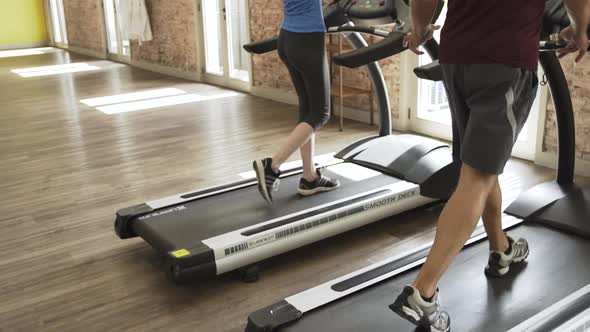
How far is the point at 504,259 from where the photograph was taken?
227 centimetres

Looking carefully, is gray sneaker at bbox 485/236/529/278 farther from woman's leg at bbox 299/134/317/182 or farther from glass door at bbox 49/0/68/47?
glass door at bbox 49/0/68/47

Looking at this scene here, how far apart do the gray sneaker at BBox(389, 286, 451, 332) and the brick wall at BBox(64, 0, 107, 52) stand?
997cm

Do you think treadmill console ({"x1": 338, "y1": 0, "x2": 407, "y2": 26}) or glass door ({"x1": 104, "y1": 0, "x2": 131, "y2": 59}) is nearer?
treadmill console ({"x1": 338, "y1": 0, "x2": 407, "y2": 26})

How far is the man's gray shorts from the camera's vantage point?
1.75m

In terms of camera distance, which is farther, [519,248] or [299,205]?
[299,205]

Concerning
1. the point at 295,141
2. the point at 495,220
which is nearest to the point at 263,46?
the point at 295,141

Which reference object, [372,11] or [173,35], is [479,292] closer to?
[372,11]

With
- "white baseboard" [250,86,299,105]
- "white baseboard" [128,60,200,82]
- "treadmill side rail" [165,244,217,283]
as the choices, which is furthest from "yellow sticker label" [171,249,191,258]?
"white baseboard" [128,60,200,82]

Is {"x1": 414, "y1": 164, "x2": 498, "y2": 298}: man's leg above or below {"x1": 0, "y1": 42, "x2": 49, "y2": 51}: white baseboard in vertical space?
above

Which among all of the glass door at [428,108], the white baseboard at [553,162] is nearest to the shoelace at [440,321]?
the white baseboard at [553,162]

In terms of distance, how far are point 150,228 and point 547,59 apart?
197 cm

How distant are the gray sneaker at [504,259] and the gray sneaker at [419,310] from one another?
0.48 metres

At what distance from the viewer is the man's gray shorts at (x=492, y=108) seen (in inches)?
68.8

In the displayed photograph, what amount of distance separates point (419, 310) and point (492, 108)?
0.64 meters
